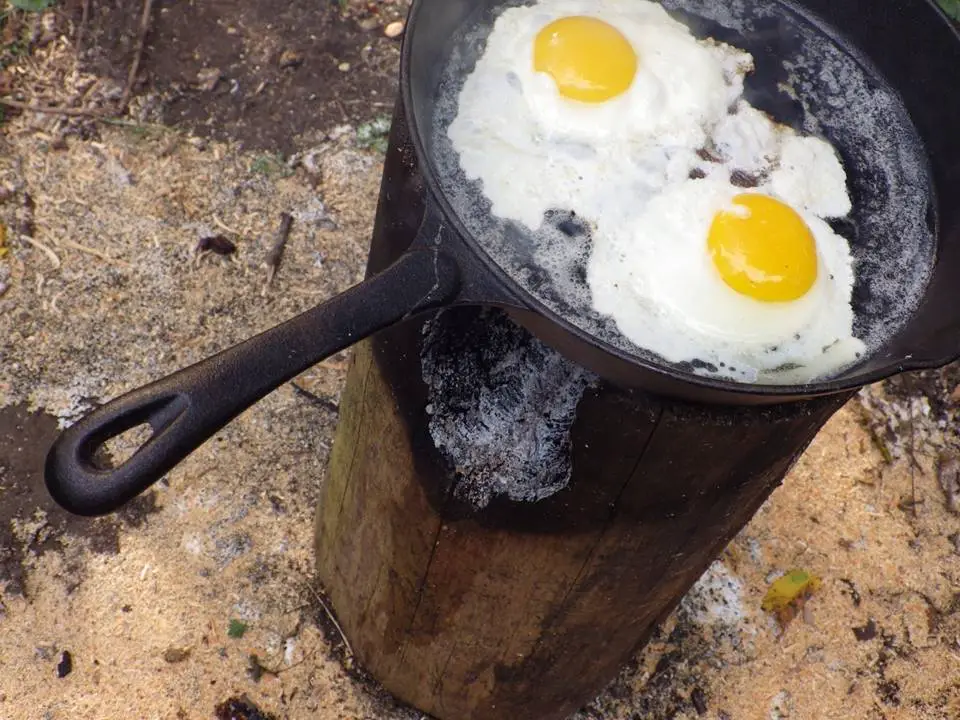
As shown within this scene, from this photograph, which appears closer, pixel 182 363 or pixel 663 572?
pixel 663 572

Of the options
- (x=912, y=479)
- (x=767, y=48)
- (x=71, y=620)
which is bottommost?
(x=71, y=620)

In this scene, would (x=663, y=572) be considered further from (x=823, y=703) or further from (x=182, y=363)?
(x=182, y=363)

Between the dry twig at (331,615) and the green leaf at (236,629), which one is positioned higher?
the dry twig at (331,615)

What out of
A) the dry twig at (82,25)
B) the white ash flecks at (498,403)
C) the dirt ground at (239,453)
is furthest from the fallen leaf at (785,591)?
the dry twig at (82,25)

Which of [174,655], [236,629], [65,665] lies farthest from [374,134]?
[65,665]

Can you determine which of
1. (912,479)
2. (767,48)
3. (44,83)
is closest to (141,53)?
(44,83)

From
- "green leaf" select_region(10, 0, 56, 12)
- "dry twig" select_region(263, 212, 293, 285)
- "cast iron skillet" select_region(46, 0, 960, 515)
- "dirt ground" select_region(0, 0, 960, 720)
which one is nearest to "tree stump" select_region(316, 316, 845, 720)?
"cast iron skillet" select_region(46, 0, 960, 515)

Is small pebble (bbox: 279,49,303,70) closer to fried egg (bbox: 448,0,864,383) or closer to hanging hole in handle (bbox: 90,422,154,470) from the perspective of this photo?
hanging hole in handle (bbox: 90,422,154,470)

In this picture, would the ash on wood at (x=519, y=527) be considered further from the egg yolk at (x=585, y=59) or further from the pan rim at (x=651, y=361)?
the egg yolk at (x=585, y=59)
